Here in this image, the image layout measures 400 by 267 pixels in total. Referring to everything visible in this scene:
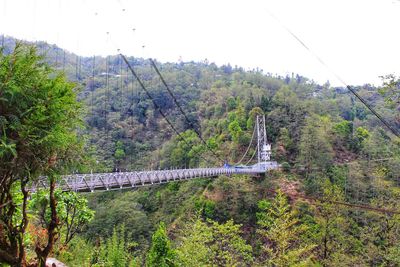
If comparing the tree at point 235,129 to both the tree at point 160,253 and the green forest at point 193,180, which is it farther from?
the tree at point 160,253

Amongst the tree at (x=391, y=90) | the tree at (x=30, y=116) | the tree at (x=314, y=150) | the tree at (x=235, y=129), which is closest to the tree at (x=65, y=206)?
the tree at (x=30, y=116)

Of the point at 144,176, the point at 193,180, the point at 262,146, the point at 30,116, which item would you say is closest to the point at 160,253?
the point at 144,176

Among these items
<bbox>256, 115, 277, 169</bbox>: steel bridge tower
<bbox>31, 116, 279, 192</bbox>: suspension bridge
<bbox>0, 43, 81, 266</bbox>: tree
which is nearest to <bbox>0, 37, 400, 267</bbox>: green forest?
<bbox>0, 43, 81, 266</bbox>: tree

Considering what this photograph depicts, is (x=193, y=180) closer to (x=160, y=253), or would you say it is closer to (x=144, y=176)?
(x=144, y=176)

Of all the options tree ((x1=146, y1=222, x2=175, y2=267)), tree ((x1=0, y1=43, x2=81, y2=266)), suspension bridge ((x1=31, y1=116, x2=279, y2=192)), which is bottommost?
tree ((x1=146, y1=222, x2=175, y2=267))

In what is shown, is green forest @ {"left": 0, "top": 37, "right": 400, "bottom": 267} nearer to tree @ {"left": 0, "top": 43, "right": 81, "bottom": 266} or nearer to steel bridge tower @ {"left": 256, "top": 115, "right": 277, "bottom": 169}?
tree @ {"left": 0, "top": 43, "right": 81, "bottom": 266}

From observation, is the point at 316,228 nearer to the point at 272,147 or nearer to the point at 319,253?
the point at 319,253

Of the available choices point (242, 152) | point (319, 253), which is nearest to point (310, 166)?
point (242, 152)
